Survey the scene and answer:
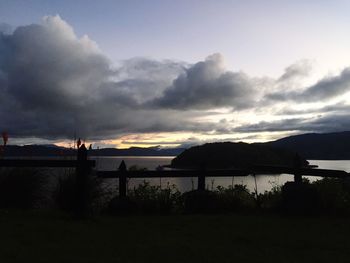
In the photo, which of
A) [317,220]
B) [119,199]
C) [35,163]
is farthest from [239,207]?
[35,163]

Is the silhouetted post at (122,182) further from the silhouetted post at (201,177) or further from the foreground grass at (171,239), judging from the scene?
the silhouetted post at (201,177)

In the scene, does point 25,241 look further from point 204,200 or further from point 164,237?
point 204,200

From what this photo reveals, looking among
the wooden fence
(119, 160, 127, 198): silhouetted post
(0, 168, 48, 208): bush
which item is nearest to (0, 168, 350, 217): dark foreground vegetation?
(0, 168, 48, 208): bush

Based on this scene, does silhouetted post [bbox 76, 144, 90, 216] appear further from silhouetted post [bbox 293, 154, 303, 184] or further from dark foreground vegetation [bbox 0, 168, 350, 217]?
silhouetted post [bbox 293, 154, 303, 184]

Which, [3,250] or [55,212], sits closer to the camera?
[3,250]

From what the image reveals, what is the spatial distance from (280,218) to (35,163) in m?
6.16

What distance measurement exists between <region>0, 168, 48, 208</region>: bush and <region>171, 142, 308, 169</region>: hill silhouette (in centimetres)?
12006

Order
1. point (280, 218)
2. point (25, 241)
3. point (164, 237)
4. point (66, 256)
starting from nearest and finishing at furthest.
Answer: point (66, 256) → point (25, 241) → point (164, 237) → point (280, 218)

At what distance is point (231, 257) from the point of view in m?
6.77

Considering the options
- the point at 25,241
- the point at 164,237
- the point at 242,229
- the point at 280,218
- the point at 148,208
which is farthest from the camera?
the point at 148,208

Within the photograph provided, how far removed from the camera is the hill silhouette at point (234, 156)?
13562 cm

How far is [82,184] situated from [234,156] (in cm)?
13197

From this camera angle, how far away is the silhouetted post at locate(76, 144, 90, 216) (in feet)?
32.8

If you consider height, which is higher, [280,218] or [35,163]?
[35,163]
